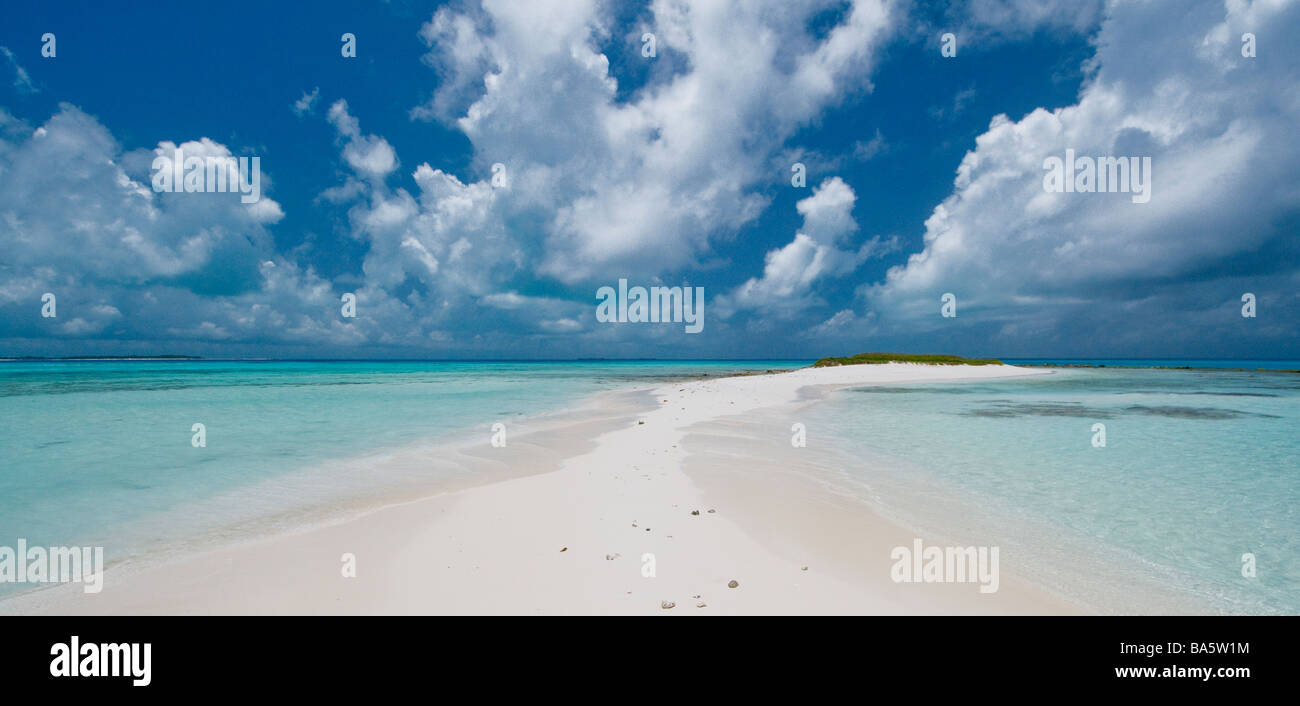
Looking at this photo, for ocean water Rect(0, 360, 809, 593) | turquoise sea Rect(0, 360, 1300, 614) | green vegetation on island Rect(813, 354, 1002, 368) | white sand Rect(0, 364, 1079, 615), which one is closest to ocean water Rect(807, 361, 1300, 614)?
turquoise sea Rect(0, 360, 1300, 614)

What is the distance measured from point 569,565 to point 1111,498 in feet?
34.3

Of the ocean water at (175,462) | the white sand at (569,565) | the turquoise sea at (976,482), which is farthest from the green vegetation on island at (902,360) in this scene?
the white sand at (569,565)

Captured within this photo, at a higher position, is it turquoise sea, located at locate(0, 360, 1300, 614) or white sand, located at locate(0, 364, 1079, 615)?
white sand, located at locate(0, 364, 1079, 615)

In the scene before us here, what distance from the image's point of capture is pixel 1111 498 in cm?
904

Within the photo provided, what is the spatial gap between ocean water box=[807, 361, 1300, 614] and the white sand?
1.27 metres

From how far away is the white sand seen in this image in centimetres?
484

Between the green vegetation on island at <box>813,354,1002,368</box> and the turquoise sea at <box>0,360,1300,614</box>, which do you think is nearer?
the turquoise sea at <box>0,360,1300,614</box>

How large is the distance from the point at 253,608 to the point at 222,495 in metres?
6.82

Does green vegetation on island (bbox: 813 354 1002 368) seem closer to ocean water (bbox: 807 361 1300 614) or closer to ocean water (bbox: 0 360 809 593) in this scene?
ocean water (bbox: 807 361 1300 614)

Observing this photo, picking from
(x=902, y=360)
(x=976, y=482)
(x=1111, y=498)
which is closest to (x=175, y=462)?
(x=976, y=482)

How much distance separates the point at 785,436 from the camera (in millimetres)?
15727
